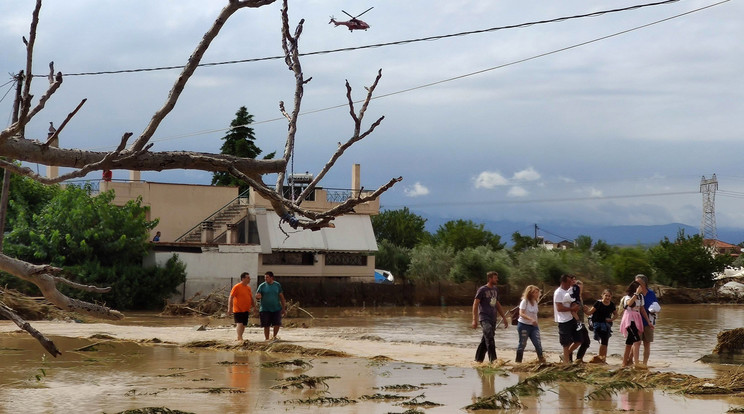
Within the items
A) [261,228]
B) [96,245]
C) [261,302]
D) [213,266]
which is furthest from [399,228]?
[261,302]

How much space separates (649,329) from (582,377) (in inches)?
92.3

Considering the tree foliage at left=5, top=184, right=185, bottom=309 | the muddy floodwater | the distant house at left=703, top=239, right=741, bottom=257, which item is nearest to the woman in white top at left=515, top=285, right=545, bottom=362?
the muddy floodwater

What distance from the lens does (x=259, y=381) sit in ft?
50.9

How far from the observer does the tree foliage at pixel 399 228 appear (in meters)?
95.6

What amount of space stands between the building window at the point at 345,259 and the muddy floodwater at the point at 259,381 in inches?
1134

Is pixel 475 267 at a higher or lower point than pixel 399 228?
lower

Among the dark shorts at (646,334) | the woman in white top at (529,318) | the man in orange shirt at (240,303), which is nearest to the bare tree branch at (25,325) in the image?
the woman in white top at (529,318)

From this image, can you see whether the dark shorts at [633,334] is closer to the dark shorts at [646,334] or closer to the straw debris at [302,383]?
the dark shorts at [646,334]

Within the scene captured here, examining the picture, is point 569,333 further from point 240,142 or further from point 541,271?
point 240,142

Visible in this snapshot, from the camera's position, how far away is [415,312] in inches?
1902

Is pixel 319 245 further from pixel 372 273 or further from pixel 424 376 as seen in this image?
pixel 424 376

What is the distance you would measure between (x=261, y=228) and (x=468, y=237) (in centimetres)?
4208

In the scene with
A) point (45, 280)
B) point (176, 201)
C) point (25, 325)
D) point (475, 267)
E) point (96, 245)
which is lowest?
point (25, 325)

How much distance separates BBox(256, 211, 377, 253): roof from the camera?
51969mm
